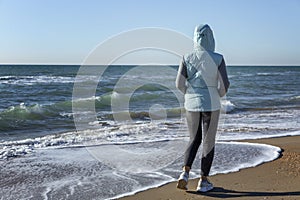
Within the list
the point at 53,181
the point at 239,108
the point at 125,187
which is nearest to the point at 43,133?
the point at 53,181

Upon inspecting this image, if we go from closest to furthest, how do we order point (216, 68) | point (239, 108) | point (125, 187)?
point (216, 68), point (125, 187), point (239, 108)

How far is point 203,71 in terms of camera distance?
14.0 feet

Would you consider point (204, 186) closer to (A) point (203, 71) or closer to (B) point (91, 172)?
(A) point (203, 71)

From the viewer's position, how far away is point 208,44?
427cm

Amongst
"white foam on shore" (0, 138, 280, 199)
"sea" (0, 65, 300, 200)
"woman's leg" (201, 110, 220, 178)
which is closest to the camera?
"woman's leg" (201, 110, 220, 178)

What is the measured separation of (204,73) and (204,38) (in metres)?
0.36

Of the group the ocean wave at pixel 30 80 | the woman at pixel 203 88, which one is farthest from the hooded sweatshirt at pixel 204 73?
the ocean wave at pixel 30 80

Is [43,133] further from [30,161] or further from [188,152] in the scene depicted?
[188,152]

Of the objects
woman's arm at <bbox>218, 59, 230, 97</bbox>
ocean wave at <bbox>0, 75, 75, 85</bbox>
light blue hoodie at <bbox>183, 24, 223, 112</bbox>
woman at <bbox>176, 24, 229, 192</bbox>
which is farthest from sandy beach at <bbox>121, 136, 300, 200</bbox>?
ocean wave at <bbox>0, 75, 75, 85</bbox>

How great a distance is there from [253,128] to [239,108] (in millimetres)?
7307

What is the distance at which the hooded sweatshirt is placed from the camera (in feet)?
13.9

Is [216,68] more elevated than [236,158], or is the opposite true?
[216,68]

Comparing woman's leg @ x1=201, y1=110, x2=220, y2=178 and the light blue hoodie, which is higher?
the light blue hoodie

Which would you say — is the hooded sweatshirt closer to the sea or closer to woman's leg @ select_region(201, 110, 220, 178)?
woman's leg @ select_region(201, 110, 220, 178)
